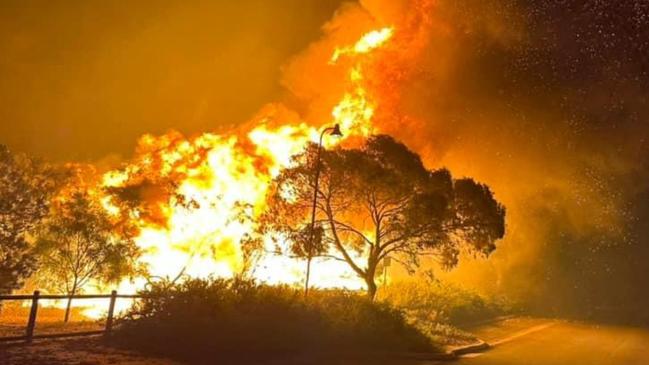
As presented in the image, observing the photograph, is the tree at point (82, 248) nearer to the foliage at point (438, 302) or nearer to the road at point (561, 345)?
the foliage at point (438, 302)

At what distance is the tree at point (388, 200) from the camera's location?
22828 millimetres

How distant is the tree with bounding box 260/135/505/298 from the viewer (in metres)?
22.8

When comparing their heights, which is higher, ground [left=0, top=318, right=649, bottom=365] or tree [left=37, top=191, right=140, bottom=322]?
tree [left=37, top=191, right=140, bottom=322]

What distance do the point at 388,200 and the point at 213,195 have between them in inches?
404

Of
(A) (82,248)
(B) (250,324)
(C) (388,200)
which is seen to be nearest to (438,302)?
(C) (388,200)

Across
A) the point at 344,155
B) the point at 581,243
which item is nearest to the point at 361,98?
the point at 344,155

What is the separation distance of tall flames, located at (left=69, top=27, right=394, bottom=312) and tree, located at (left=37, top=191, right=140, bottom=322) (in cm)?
95

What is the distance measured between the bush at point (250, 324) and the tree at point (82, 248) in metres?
9.90

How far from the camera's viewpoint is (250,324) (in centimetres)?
1594

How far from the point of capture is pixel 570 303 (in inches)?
1966

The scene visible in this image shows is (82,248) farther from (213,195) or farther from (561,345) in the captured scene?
(561,345)

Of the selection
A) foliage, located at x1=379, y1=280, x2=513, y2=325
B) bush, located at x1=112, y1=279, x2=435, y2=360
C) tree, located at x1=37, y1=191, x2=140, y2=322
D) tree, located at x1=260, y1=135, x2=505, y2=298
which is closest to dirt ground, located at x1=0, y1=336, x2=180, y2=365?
bush, located at x1=112, y1=279, x2=435, y2=360

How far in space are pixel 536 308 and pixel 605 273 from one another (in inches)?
517

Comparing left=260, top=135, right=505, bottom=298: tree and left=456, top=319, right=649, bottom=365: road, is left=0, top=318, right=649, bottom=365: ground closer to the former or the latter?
left=456, top=319, right=649, bottom=365: road
